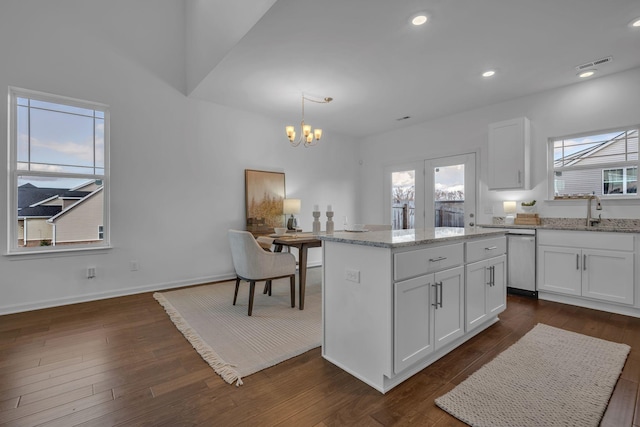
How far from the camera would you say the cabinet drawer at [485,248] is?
238 cm

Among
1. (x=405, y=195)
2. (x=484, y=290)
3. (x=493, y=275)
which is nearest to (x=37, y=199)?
(x=484, y=290)

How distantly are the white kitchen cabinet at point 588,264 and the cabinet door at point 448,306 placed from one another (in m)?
2.09

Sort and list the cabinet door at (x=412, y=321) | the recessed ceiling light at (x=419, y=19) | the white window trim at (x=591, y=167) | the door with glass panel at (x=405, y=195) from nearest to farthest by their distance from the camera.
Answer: the cabinet door at (x=412, y=321)
the recessed ceiling light at (x=419, y=19)
the white window trim at (x=591, y=167)
the door with glass panel at (x=405, y=195)

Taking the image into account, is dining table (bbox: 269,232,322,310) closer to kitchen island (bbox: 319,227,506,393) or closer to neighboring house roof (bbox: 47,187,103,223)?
kitchen island (bbox: 319,227,506,393)

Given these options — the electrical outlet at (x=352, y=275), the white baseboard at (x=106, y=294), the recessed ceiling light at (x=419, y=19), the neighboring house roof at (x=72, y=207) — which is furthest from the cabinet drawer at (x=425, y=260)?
the neighboring house roof at (x=72, y=207)

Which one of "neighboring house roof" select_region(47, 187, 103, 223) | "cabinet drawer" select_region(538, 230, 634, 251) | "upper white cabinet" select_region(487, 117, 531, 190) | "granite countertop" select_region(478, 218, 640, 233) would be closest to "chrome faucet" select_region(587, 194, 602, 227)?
"granite countertop" select_region(478, 218, 640, 233)

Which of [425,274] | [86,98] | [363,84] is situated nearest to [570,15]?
[363,84]

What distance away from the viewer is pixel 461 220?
4.93 meters

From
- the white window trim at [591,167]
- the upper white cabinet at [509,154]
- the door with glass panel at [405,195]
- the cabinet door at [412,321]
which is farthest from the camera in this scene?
the door with glass panel at [405,195]

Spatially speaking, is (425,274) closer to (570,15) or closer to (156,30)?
(570,15)

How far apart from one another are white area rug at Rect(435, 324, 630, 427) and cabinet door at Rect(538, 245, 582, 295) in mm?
1117

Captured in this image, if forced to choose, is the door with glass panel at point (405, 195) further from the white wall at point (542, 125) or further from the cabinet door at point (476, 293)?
the cabinet door at point (476, 293)

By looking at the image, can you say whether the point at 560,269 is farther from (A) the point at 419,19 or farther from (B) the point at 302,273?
(A) the point at 419,19

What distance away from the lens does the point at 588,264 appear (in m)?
3.27
